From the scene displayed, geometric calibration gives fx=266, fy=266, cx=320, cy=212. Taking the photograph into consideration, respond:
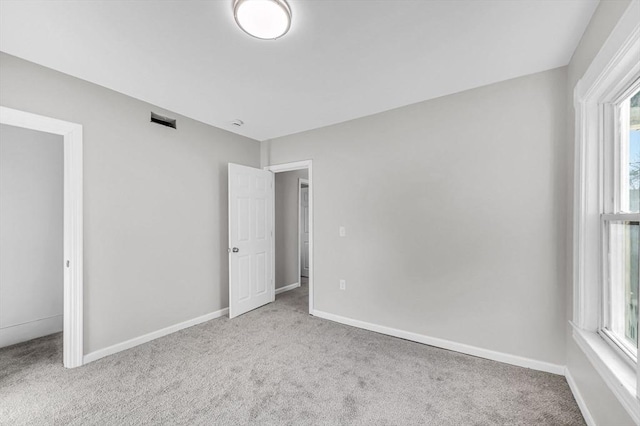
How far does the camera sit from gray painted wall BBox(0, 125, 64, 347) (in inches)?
106

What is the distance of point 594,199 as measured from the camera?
65.9 inches

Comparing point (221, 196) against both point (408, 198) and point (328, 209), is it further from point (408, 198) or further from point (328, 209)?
point (408, 198)

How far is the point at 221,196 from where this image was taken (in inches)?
139

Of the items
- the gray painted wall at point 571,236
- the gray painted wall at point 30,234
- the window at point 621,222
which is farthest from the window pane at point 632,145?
the gray painted wall at point 30,234

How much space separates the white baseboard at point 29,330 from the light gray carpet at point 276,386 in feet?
0.35

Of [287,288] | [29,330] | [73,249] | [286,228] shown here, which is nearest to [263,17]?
[73,249]

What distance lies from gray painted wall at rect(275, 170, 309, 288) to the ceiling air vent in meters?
1.86

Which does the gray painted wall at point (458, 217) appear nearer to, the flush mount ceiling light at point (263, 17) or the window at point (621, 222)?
the window at point (621, 222)

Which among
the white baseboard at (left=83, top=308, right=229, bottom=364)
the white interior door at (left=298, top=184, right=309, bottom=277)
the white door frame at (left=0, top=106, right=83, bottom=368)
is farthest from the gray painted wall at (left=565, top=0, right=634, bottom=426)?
the white interior door at (left=298, top=184, right=309, bottom=277)

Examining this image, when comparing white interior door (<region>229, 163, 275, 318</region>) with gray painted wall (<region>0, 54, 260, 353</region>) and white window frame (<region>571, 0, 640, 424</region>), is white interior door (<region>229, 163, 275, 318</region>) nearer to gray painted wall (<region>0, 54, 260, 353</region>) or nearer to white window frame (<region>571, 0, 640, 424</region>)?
gray painted wall (<region>0, 54, 260, 353</region>)

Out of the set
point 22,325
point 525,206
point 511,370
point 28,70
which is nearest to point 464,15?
point 525,206

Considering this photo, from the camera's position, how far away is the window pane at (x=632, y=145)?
4.62 ft

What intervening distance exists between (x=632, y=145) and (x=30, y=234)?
16.6 feet

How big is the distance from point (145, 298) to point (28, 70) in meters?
2.16
